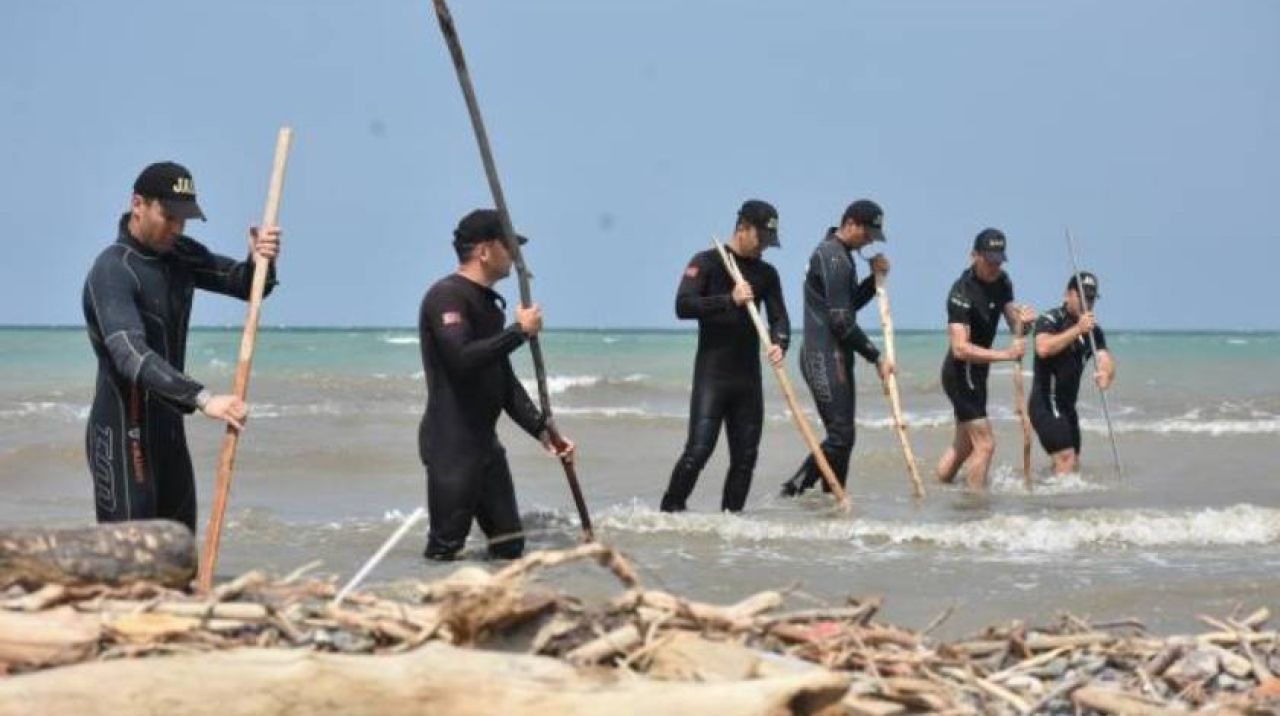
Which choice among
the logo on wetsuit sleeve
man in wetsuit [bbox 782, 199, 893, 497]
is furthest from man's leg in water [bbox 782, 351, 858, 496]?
the logo on wetsuit sleeve

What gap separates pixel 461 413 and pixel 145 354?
2.23 metres

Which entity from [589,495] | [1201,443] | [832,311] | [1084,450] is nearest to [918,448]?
[1084,450]

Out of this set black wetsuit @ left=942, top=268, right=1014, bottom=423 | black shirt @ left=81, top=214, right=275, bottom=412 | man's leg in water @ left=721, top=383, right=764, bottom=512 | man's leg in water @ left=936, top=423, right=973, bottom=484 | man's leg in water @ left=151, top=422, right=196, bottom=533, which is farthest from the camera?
man's leg in water @ left=936, top=423, right=973, bottom=484

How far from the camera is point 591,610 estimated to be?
176 inches

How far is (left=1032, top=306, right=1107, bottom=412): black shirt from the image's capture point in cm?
1383

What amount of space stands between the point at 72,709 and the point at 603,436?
18341mm

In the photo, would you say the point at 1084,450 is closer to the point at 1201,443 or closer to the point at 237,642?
the point at 1201,443

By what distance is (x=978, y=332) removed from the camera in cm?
1303

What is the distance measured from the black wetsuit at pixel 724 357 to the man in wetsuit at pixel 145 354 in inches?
176

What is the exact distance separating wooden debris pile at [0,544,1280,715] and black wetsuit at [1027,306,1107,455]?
29.6 feet

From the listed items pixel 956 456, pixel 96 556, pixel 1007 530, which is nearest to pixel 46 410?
pixel 956 456

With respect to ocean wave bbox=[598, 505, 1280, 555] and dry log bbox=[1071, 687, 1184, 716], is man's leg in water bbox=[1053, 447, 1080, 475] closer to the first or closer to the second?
ocean wave bbox=[598, 505, 1280, 555]

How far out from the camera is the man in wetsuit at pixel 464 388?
8305 mm

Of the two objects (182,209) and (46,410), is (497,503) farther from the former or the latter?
(46,410)
